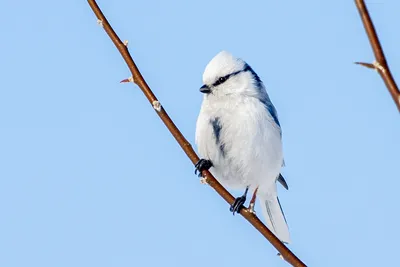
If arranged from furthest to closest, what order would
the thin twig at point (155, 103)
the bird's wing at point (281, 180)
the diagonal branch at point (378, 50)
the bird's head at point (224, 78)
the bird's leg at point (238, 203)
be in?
the bird's wing at point (281, 180) → the bird's head at point (224, 78) → the bird's leg at point (238, 203) → the thin twig at point (155, 103) → the diagonal branch at point (378, 50)

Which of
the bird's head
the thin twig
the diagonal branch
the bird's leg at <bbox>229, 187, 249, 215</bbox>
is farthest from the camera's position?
the bird's head

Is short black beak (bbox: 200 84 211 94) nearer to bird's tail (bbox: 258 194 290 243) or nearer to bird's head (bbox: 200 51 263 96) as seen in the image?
bird's head (bbox: 200 51 263 96)

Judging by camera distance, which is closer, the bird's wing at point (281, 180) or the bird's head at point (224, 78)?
the bird's head at point (224, 78)

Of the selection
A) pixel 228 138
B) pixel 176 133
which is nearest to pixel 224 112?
pixel 228 138

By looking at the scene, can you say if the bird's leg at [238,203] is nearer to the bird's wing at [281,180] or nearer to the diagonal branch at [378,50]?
the bird's wing at [281,180]

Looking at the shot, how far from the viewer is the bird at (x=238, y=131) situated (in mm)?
5098

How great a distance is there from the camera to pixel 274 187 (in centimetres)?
589

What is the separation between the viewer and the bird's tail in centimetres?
539

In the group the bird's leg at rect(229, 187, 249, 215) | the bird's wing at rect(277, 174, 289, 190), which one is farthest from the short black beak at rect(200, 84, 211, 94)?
the bird's wing at rect(277, 174, 289, 190)

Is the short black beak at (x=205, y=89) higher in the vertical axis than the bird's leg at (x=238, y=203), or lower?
higher

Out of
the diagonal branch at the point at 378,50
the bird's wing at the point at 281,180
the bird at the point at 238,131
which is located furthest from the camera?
the bird's wing at the point at 281,180

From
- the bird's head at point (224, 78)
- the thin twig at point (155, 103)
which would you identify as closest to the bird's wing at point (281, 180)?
the bird's head at point (224, 78)

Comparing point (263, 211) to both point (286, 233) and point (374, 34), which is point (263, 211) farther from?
point (374, 34)

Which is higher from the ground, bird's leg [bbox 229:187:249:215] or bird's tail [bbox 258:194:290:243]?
bird's leg [bbox 229:187:249:215]
